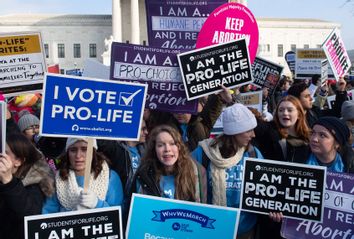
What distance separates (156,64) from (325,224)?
2.31 meters

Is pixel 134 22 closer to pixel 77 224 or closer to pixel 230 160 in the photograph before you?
pixel 230 160

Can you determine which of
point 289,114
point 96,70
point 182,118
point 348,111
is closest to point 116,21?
point 96,70

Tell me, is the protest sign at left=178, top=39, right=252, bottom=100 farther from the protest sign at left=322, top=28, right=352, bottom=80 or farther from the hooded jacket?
the protest sign at left=322, top=28, right=352, bottom=80

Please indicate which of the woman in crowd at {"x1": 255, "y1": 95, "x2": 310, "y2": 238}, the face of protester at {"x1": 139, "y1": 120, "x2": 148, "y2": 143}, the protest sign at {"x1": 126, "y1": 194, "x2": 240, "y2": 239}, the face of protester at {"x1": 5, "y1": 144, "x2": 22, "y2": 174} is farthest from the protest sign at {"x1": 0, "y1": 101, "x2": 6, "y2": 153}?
the woman in crowd at {"x1": 255, "y1": 95, "x2": 310, "y2": 238}

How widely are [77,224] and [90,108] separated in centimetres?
73

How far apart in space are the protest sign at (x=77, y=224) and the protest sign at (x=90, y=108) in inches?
19.8

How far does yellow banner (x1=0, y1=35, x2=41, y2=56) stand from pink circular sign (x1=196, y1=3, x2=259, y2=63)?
1754 mm

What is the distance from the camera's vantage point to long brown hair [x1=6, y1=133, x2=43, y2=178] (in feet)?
10.5

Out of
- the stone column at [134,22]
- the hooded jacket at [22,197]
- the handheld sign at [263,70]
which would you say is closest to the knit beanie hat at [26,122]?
the hooded jacket at [22,197]

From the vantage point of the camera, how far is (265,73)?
25.5ft

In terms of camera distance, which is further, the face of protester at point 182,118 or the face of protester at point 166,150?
the face of protester at point 182,118

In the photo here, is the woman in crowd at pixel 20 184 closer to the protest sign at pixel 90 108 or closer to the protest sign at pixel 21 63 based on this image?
the protest sign at pixel 90 108

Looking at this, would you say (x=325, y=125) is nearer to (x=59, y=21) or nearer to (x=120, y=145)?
(x=120, y=145)

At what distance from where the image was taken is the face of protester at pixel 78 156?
3.33m
